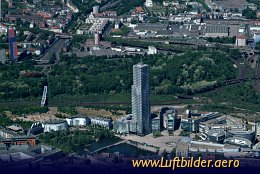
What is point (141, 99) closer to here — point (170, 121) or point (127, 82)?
point (170, 121)

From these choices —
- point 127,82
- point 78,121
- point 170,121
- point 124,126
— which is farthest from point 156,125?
point 127,82

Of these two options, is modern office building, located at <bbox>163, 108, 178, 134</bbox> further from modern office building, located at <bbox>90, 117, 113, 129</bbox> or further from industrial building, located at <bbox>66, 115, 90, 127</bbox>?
industrial building, located at <bbox>66, 115, 90, 127</bbox>

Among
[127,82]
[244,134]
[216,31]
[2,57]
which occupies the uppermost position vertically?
[216,31]

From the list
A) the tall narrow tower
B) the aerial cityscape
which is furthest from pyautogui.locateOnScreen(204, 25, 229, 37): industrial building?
the tall narrow tower

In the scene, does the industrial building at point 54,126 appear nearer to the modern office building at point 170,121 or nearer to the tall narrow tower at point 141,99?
the tall narrow tower at point 141,99

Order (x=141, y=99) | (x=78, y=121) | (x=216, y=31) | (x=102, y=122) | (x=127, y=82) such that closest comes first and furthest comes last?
1. (x=141, y=99)
2. (x=102, y=122)
3. (x=78, y=121)
4. (x=127, y=82)
5. (x=216, y=31)
